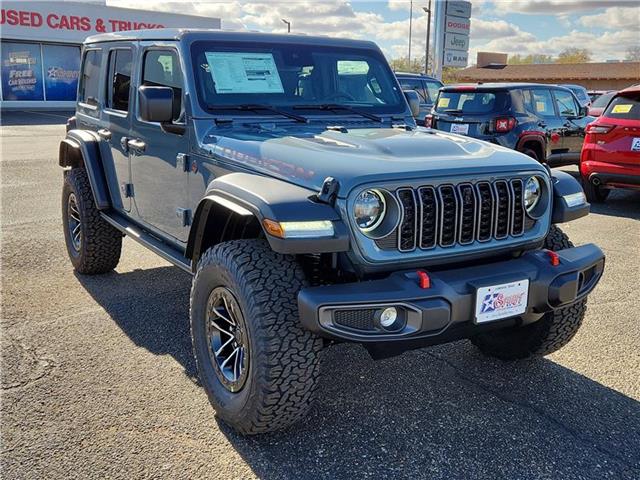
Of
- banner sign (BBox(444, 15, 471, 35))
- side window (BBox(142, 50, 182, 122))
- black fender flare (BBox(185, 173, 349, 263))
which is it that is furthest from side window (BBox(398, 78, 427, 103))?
banner sign (BBox(444, 15, 471, 35))

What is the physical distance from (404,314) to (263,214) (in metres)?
0.73

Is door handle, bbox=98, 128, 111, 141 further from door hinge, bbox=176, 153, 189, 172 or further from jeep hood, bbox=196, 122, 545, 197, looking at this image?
jeep hood, bbox=196, 122, 545, 197

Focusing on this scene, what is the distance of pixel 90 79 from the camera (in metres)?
5.36

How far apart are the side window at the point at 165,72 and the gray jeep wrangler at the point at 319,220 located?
0.04 ft

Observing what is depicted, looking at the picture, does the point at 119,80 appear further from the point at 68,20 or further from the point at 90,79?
the point at 68,20

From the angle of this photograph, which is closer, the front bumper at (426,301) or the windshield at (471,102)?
the front bumper at (426,301)

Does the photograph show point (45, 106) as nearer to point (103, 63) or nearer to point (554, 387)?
point (103, 63)

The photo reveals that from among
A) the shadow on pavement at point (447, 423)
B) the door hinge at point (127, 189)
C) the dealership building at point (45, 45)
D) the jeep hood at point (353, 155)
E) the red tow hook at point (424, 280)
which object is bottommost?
the shadow on pavement at point (447, 423)

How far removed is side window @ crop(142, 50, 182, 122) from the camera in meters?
3.85

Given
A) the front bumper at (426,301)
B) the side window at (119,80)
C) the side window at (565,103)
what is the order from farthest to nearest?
the side window at (565,103) < the side window at (119,80) < the front bumper at (426,301)

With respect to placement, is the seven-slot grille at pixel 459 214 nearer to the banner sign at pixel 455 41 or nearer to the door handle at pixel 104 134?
the door handle at pixel 104 134

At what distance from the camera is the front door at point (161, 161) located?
3.88 metres

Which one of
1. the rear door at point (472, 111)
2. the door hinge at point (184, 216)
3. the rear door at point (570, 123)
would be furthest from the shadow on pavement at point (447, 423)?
the rear door at point (570, 123)

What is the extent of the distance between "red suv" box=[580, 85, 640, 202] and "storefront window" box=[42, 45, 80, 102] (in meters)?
25.6
